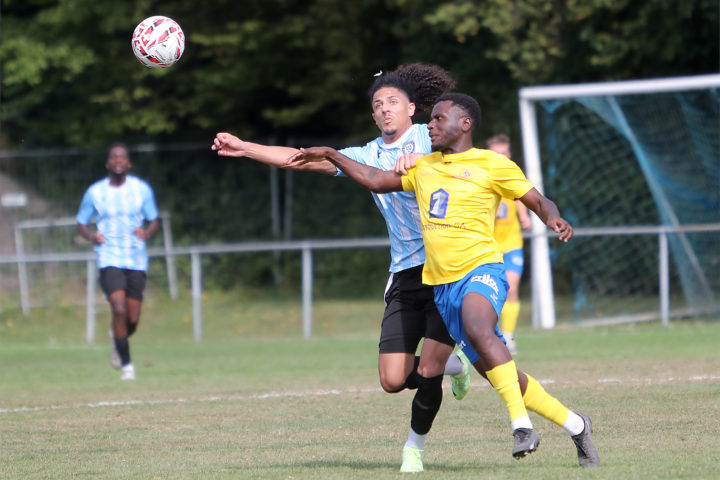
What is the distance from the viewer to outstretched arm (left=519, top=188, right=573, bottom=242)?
5.86m

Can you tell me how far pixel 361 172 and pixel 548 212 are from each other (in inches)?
41.0

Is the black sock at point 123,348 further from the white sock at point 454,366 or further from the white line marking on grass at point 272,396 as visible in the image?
the white sock at point 454,366

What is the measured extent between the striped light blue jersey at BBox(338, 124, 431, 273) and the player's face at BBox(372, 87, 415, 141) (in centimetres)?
5

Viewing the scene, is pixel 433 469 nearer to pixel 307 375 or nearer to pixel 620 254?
pixel 307 375

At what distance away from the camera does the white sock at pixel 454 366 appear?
6.76m

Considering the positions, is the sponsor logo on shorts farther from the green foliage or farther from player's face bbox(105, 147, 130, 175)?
the green foliage

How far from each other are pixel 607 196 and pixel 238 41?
809 centimetres

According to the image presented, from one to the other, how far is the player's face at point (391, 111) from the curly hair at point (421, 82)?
13cm

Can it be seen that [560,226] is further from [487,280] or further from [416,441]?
[416,441]

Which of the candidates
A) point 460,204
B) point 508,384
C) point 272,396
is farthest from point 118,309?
point 508,384

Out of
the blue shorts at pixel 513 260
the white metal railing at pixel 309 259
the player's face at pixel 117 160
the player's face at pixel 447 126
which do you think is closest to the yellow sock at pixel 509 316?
the blue shorts at pixel 513 260

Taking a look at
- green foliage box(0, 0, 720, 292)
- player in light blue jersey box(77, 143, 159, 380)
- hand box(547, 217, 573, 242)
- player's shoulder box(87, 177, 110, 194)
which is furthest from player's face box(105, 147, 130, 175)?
green foliage box(0, 0, 720, 292)

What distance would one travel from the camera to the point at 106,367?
1305 centimetres

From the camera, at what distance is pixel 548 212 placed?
5.91 meters
